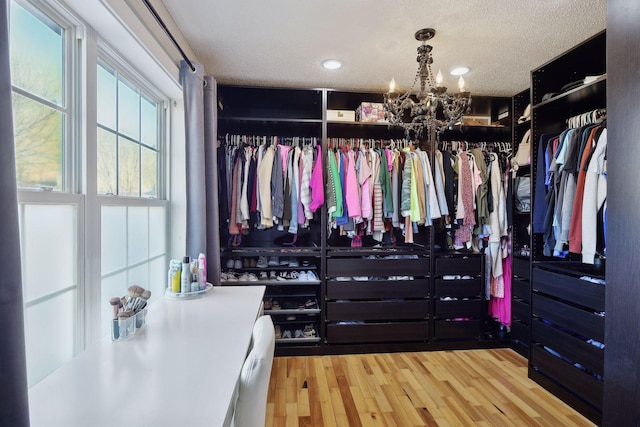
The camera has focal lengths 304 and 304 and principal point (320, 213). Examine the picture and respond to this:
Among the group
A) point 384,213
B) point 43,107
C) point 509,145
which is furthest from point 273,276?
point 509,145

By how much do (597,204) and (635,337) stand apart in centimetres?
110

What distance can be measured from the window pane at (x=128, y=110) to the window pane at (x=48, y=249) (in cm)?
57

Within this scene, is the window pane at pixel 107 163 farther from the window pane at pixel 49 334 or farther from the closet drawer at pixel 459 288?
the closet drawer at pixel 459 288

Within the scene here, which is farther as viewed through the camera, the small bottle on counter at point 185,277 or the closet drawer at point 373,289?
the closet drawer at point 373,289

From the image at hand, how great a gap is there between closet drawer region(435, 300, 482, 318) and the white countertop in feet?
6.15

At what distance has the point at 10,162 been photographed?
52 cm

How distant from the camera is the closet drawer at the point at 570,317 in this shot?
1670 millimetres

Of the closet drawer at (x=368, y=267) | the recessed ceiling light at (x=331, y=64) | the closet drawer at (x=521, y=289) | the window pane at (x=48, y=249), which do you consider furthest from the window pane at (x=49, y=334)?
the closet drawer at (x=521, y=289)

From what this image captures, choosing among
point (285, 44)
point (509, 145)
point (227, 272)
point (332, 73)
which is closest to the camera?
point (285, 44)

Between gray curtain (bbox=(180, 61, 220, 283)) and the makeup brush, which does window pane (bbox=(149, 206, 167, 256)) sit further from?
the makeup brush

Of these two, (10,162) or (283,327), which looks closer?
(10,162)

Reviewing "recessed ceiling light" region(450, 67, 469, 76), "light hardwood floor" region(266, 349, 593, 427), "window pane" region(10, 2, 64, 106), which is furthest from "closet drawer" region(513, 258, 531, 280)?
"window pane" region(10, 2, 64, 106)

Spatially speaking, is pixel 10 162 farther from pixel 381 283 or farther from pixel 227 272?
pixel 381 283

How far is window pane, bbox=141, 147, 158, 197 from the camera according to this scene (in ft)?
5.63
